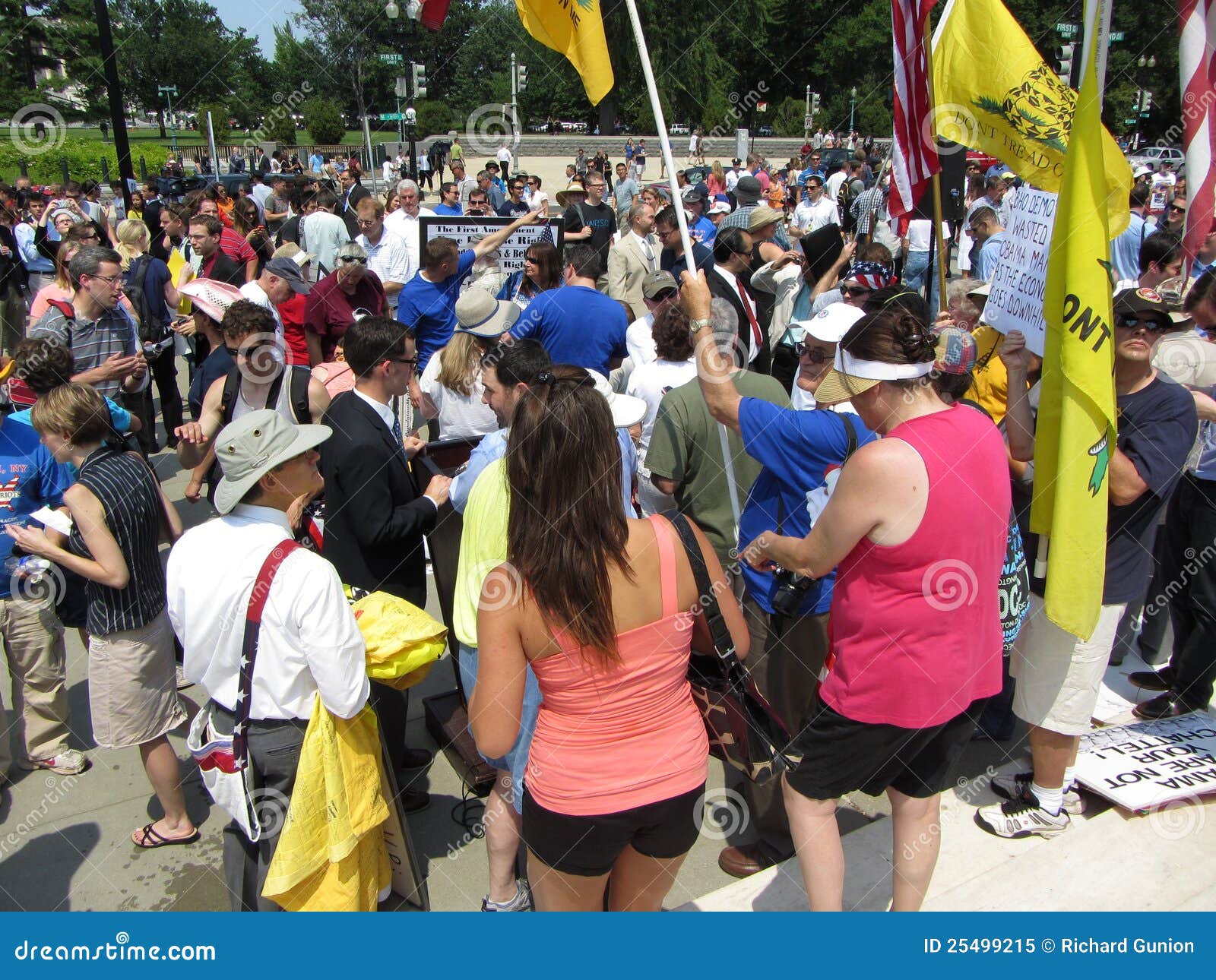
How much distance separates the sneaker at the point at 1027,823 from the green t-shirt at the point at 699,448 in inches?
57.6

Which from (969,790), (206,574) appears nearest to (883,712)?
(969,790)

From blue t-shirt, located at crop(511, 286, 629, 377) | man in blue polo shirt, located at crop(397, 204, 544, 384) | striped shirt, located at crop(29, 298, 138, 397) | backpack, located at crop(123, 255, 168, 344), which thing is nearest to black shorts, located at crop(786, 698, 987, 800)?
blue t-shirt, located at crop(511, 286, 629, 377)

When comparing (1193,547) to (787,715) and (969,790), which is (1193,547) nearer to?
(969,790)

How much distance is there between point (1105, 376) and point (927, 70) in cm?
250

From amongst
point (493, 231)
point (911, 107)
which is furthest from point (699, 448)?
point (493, 231)

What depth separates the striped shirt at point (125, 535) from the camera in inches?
131

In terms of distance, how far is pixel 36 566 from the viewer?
3877 millimetres

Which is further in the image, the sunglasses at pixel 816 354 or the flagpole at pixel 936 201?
the flagpole at pixel 936 201

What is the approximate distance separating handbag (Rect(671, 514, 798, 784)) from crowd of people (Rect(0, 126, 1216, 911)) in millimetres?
33

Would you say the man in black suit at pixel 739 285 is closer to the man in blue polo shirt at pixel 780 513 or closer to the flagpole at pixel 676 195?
the flagpole at pixel 676 195

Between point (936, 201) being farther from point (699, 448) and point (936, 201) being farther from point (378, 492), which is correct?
point (378, 492)

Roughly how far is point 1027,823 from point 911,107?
3673 mm

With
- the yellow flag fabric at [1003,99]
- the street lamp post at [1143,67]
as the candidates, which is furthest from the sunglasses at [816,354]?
the street lamp post at [1143,67]

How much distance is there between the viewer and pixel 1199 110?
4.25 m
